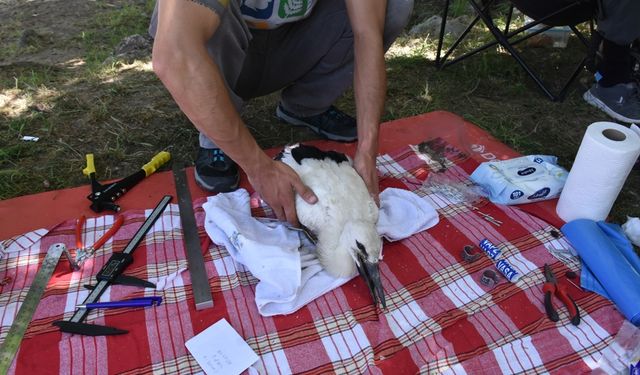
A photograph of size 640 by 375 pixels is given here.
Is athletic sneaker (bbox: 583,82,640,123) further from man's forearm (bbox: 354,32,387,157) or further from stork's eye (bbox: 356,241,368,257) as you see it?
stork's eye (bbox: 356,241,368,257)

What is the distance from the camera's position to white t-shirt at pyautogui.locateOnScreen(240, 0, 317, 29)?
93.6 inches

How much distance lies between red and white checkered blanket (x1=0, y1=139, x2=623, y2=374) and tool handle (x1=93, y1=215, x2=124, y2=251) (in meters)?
0.03

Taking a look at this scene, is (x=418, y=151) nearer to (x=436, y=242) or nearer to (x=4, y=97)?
(x=436, y=242)

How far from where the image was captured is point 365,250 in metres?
1.93

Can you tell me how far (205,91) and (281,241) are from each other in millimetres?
763

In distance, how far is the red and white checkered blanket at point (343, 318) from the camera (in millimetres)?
1751

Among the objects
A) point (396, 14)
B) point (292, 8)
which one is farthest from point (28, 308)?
point (396, 14)

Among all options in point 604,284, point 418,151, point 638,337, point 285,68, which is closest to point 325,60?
point 285,68

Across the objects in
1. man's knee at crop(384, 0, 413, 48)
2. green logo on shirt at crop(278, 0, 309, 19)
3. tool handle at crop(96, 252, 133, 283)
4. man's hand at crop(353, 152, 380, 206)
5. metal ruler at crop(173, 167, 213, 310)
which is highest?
green logo on shirt at crop(278, 0, 309, 19)

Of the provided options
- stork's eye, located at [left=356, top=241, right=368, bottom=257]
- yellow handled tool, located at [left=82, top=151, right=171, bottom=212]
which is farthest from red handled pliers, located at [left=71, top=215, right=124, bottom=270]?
stork's eye, located at [left=356, top=241, right=368, bottom=257]

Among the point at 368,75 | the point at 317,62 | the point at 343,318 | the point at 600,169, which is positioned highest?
the point at 368,75

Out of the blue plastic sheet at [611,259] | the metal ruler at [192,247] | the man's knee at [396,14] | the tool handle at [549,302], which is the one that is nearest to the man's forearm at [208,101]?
the metal ruler at [192,247]

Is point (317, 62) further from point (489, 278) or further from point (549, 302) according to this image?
point (549, 302)

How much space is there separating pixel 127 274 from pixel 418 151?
73.2 inches
